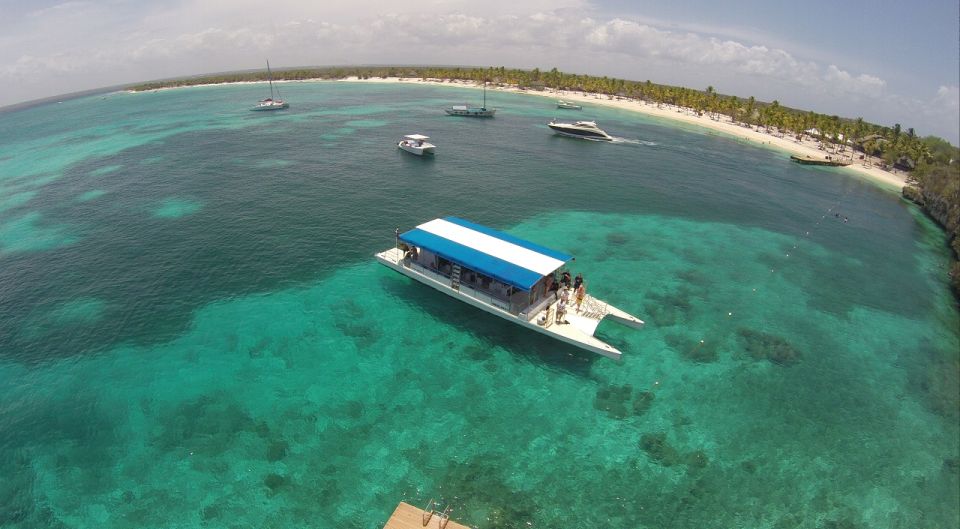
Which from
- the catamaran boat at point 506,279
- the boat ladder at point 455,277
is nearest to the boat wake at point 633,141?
the catamaran boat at point 506,279

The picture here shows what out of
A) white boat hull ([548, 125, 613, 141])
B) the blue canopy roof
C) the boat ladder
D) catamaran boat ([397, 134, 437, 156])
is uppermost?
white boat hull ([548, 125, 613, 141])

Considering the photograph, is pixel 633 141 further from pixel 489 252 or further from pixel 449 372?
pixel 449 372

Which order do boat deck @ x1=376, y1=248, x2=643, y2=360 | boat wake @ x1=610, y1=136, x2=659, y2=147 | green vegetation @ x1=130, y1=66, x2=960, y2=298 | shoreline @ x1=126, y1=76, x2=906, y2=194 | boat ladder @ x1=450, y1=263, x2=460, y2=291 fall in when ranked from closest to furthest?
boat deck @ x1=376, y1=248, x2=643, y2=360, boat ladder @ x1=450, y1=263, x2=460, y2=291, green vegetation @ x1=130, y1=66, x2=960, y2=298, shoreline @ x1=126, y1=76, x2=906, y2=194, boat wake @ x1=610, y1=136, x2=659, y2=147

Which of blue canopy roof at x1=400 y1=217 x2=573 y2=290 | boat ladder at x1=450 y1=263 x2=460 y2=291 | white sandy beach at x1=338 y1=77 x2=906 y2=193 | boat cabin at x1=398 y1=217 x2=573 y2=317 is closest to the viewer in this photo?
blue canopy roof at x1=400 y1=217 x2=573 y2=290

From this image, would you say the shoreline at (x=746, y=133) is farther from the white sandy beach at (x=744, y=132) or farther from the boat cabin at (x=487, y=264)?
the boat cabin at (x=487, y=264)

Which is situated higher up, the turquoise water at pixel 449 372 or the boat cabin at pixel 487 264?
the boat cabin at pixel 487 264

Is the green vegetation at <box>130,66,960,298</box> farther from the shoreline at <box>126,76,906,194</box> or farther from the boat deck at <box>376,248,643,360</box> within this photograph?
the boat deck at <box>376,248,643,360</box>

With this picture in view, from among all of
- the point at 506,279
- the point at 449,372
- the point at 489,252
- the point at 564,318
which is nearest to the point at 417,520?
the point at 449,372

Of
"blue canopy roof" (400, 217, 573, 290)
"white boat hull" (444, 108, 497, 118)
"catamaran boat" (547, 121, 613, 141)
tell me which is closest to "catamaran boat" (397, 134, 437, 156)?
"catamaran boat" (547, 121, 613, 141)
